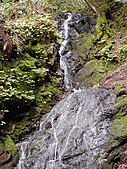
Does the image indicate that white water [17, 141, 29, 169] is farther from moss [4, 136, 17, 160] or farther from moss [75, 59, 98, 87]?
moss [75, 59, 98, 87]

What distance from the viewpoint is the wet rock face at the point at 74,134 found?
18.0ft

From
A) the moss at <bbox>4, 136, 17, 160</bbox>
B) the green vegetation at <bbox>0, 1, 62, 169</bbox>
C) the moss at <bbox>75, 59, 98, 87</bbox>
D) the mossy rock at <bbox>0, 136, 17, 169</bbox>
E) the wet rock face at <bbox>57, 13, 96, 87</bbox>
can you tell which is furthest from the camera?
the wet rock face at <bbox>57, 13, 96, 87</bbox>

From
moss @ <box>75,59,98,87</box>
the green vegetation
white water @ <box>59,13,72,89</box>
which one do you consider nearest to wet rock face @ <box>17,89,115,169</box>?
the green vegetation

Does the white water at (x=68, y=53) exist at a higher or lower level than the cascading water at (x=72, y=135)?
higher

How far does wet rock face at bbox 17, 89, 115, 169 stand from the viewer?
18.0ft

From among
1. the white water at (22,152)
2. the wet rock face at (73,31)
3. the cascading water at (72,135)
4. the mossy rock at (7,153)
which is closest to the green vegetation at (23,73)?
the mossy rock at (7,153)

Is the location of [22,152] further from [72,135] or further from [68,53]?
[68,53]

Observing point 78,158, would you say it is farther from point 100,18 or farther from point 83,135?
point 100,18

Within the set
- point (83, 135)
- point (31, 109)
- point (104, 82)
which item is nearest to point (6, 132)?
point (31, 109)

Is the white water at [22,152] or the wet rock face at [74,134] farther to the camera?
the white water at [22,152]

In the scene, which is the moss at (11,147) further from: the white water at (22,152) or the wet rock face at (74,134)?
the wet rock face at (74,134)

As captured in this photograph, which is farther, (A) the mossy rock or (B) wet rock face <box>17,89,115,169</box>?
(A) the mossy rock

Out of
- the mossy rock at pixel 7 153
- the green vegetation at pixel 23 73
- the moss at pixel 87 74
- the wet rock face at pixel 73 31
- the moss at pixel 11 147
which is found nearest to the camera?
the mossy rock at pixel 7 153

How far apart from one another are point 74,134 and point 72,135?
2.0 inches
